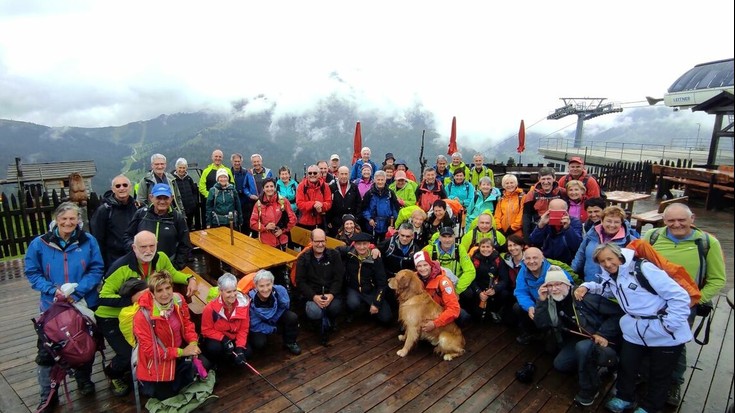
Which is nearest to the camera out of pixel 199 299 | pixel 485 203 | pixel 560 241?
pixel 199 299

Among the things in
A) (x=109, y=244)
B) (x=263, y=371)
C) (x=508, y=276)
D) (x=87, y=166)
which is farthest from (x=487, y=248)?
(x=87, y=166)

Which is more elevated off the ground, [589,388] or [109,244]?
[109,244]

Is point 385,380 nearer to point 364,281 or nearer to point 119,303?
point 364,281

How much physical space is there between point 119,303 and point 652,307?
16.3 ft

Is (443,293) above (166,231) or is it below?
below

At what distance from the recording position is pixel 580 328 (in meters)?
4.12

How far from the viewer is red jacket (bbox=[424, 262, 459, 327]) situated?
464 centimetres

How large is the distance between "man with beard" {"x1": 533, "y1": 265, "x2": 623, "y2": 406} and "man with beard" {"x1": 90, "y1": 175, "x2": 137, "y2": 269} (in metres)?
5.08

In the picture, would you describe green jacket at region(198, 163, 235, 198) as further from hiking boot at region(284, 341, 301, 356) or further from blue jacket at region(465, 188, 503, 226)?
blue jacket at region(465, 188, 503, 226)

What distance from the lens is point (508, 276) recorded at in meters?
5.35

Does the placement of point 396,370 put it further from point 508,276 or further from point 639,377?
point 639,377

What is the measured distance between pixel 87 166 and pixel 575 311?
42822 mm

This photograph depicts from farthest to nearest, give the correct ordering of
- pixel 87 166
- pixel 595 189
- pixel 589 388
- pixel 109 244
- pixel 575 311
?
pixel 87 166 < pixel 595 189 < pixel 109 244 < pixel 575 311 < pixel 589 388

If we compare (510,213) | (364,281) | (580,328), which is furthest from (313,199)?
(580,328)
